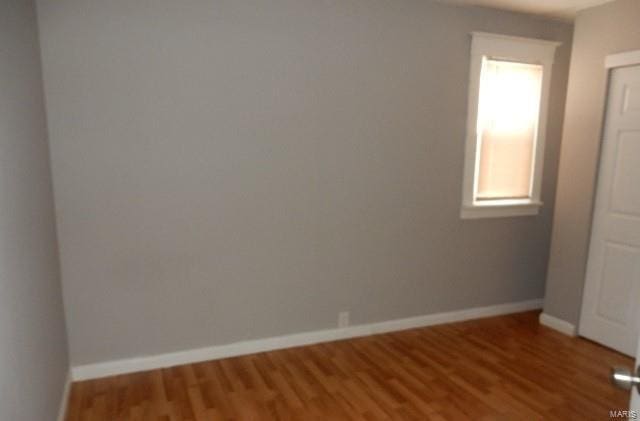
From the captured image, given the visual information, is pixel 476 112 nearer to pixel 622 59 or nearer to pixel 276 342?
pixel 622 59

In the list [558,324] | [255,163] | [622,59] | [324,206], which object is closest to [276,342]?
[324,206]

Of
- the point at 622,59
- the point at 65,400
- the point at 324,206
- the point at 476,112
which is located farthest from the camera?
the point at 476,112

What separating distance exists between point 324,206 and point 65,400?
2002 mm

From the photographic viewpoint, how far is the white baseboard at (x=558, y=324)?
3506 millimetres

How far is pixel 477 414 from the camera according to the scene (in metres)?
2.45

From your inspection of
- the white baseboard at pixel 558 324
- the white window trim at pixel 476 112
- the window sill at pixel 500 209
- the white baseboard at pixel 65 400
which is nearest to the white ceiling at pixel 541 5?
the white window trim at pixel 476 112

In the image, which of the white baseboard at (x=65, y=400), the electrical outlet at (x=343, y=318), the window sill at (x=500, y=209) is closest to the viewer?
the white baseboard at (x=65, y=400)

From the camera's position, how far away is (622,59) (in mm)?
3051

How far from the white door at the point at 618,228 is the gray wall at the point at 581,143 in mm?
72

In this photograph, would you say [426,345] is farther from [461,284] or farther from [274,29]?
[274,29]

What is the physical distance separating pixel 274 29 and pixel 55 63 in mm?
1329

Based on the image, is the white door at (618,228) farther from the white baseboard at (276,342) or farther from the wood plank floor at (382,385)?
the white baseboard at (276,342)

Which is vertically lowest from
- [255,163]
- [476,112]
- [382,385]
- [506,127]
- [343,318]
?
[382,385]

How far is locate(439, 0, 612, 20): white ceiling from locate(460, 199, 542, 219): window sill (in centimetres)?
158
